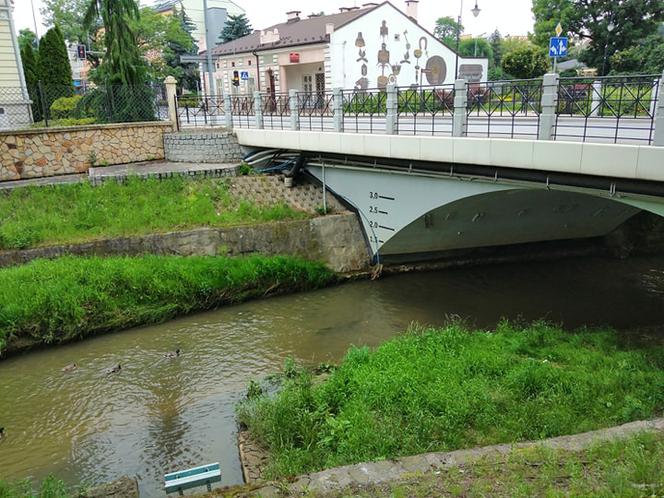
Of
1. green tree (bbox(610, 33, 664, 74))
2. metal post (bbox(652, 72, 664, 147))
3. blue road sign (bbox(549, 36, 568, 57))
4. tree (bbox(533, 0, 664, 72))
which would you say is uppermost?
tree (bbox(533, 0, 664, 72))

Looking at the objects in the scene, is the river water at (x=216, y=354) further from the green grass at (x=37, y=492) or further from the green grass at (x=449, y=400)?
the green grass at (x=449, y=400)

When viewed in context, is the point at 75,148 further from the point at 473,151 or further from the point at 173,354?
the point at 473,151

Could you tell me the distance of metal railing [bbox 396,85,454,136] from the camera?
1068cm

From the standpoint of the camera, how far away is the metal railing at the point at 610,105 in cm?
764

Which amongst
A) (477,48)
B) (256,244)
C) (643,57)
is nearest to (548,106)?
(256,244)

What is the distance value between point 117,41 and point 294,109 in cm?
700

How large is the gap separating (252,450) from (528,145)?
637 cm

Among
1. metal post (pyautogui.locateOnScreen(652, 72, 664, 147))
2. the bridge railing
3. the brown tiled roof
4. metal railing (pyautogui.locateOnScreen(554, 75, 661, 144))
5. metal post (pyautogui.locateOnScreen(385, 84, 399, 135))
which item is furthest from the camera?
the brown tiled roof

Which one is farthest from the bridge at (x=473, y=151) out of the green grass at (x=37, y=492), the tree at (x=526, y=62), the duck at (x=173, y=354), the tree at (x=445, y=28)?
the tree at (x=445, y=28)

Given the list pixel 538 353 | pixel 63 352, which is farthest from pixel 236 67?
pixel 538 353

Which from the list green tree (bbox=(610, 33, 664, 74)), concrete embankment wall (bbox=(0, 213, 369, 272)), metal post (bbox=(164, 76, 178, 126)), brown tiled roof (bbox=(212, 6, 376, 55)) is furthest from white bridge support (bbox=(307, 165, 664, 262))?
brown tiled roof (bbox=(212, 6, 376, 55))

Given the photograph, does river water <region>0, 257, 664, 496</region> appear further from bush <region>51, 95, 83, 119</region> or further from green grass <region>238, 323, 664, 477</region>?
bush <region>51, 95, 83, 119</region>

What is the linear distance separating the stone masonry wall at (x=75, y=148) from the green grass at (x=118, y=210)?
184 cm

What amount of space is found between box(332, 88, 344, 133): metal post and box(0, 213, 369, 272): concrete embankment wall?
259cm
